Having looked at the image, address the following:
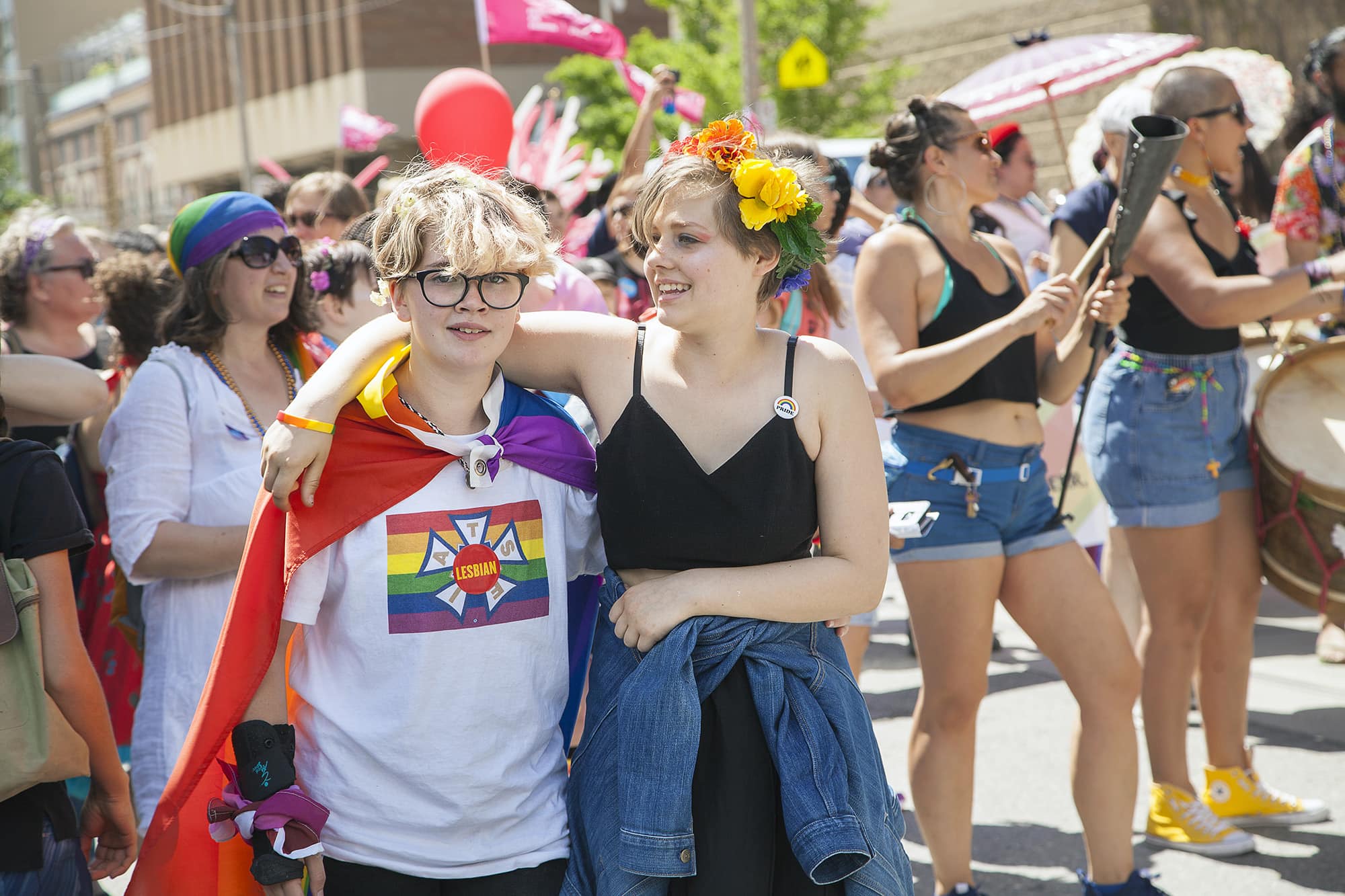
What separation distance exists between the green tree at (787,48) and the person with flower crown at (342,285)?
1524 cm

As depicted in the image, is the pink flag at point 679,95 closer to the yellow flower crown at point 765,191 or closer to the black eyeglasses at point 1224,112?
the black eyeglasses at point 1224,112

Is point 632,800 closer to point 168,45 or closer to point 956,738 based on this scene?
point 956,738

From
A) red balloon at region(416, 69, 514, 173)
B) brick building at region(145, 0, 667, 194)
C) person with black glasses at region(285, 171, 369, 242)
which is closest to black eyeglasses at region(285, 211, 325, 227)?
person with black glasses at region(285, 171, 369, 242)

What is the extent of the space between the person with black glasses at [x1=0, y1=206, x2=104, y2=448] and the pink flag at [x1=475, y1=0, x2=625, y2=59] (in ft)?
16.7

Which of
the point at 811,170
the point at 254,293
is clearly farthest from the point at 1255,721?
the point at 254,293

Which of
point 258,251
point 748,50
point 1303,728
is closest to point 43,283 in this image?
point 258,251

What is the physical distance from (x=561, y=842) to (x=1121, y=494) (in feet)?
8.54

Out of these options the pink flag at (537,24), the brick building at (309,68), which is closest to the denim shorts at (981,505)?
the pink flag at (537,24)

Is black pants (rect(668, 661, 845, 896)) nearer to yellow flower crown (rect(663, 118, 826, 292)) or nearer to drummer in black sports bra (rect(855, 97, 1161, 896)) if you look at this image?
yellow flower crown (rect(663, 118, 826, 292))

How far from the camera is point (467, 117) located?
19.0ft

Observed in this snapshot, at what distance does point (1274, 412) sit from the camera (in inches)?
172

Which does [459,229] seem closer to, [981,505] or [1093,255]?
[981,505]

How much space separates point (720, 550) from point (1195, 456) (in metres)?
2.45

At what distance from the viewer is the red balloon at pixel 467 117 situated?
574cm
